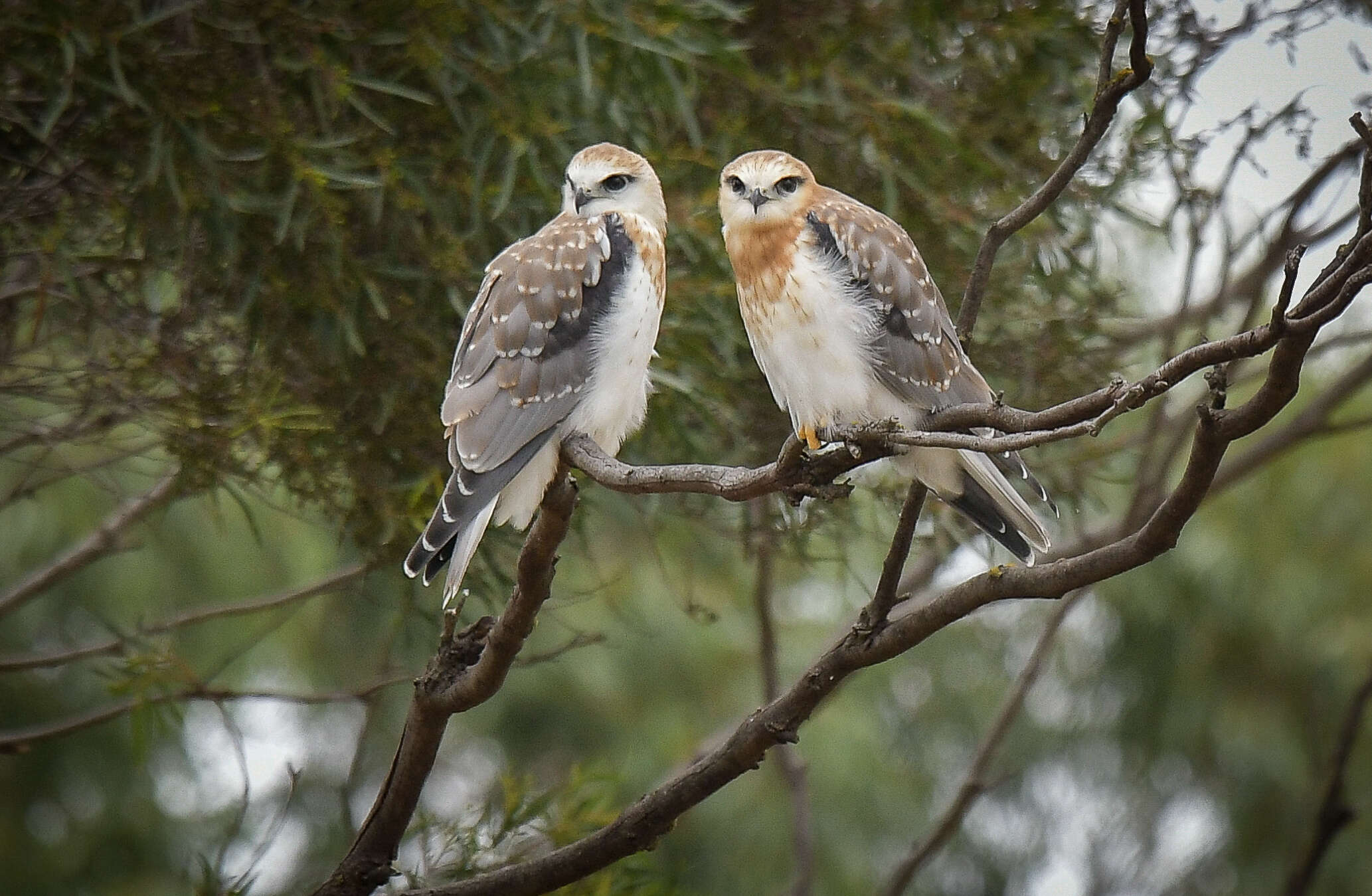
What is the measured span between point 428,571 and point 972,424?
0.75 metres

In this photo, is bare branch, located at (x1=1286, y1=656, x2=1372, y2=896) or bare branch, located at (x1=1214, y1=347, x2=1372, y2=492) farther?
bare branch, located at (x1=1214, y1=347, x2=1372, y2=492)

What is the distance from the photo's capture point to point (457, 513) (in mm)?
1655

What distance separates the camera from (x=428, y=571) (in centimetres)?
174

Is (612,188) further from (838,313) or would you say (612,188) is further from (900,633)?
(900,633)

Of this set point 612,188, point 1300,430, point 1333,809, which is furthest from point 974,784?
point 612,188

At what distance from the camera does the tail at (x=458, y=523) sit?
163 centimetres

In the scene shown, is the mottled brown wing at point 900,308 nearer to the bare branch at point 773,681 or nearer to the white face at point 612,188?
the white face at point 612,188

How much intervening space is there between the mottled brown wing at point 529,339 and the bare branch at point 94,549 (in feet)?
2.58

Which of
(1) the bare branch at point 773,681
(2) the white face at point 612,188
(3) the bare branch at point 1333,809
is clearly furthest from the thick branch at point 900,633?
(3) the bare branch at point 1333,809

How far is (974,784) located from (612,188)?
45.9 inches

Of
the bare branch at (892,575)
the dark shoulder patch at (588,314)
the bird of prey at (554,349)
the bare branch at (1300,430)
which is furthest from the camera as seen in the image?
the bare branch at (1300,430)

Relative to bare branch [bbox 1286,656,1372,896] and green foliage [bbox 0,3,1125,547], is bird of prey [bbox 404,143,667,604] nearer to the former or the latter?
green foliage [bbox 0,3,1125,547]

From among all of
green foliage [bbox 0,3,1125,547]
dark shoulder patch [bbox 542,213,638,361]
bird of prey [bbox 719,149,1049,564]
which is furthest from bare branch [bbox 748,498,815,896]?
dark shoulder patch [bbox 542,213,638,361]

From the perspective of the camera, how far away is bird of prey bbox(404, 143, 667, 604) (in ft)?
5.79
